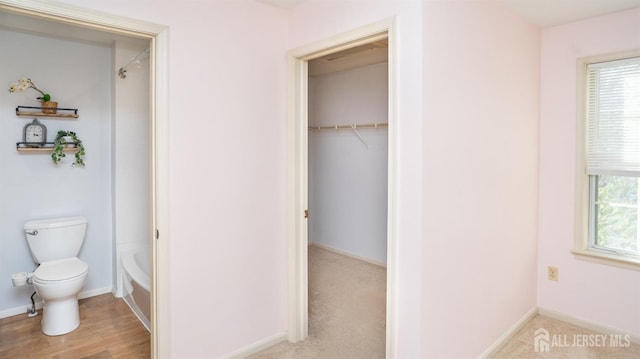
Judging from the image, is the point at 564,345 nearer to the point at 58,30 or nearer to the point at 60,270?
the point at 60,270

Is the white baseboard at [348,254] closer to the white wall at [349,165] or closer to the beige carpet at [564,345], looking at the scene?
the white wall at [349,165]

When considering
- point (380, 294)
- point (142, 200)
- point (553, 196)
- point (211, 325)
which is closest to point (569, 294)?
point (553, 196)

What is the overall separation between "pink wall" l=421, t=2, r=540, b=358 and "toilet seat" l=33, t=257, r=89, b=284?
2.54 m

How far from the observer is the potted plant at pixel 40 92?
9.77 ft

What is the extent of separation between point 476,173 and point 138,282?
2648 mm

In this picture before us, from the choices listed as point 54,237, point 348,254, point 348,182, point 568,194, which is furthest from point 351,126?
point 54,237

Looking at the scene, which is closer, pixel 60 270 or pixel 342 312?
pixel 60 270

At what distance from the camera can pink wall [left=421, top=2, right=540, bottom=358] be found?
1938 mm

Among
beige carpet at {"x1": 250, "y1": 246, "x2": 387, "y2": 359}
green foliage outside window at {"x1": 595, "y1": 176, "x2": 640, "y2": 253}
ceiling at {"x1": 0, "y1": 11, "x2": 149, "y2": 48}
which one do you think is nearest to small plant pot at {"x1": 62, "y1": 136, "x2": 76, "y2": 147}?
ceiling at {"x1": 0, "y1": 11, "x2": 149, "y2": 48}

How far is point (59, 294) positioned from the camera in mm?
2717

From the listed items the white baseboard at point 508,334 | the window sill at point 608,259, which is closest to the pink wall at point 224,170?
the white baseboard at point 508,334

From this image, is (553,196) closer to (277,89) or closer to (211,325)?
(277,89)

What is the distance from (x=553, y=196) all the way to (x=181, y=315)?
2884 millimetres

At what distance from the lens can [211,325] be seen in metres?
2.29
